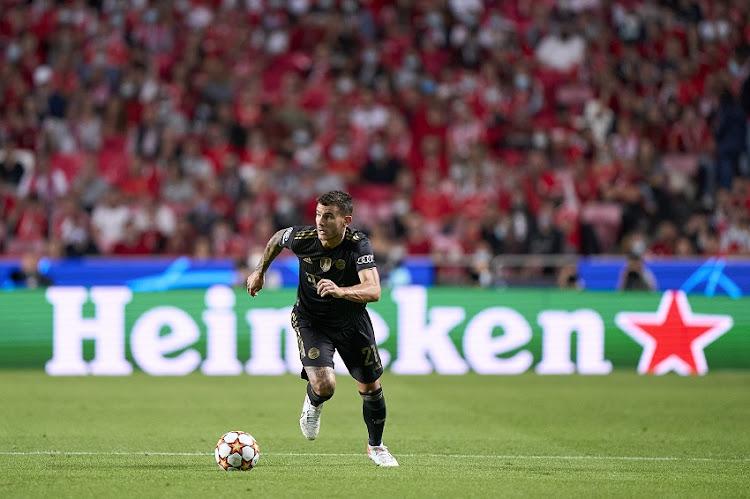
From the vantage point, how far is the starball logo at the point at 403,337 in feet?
51.2

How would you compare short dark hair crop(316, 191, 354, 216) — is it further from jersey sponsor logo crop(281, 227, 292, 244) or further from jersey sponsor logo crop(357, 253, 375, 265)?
jersey sponsor logo crop(281, 227, 292, 244)

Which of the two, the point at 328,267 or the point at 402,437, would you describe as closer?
the point at 328,267

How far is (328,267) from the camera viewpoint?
8750mm

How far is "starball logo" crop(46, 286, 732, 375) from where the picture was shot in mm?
15617

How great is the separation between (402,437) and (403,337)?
17.4ft

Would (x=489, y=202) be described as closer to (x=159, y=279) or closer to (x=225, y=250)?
(x=225, y=250)

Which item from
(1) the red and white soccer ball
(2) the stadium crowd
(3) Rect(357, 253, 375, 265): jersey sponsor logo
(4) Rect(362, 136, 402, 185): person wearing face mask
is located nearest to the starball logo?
(2) the stadium crowd

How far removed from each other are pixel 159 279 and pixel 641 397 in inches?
310

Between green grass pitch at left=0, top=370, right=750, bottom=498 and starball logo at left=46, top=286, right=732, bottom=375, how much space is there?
0.33 metres

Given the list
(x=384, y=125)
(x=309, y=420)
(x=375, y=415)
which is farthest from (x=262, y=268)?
(x=384, y=125)

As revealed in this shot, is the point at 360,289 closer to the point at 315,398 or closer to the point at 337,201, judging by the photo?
the point at 337,201

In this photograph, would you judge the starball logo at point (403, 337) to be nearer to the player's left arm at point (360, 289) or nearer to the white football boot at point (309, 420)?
the white football boot at point (309, 420)

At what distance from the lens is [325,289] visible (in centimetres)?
802

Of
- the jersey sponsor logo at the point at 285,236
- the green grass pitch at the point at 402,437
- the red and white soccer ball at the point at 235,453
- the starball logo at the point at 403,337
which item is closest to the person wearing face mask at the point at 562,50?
the starball logo at the point at 403,337
